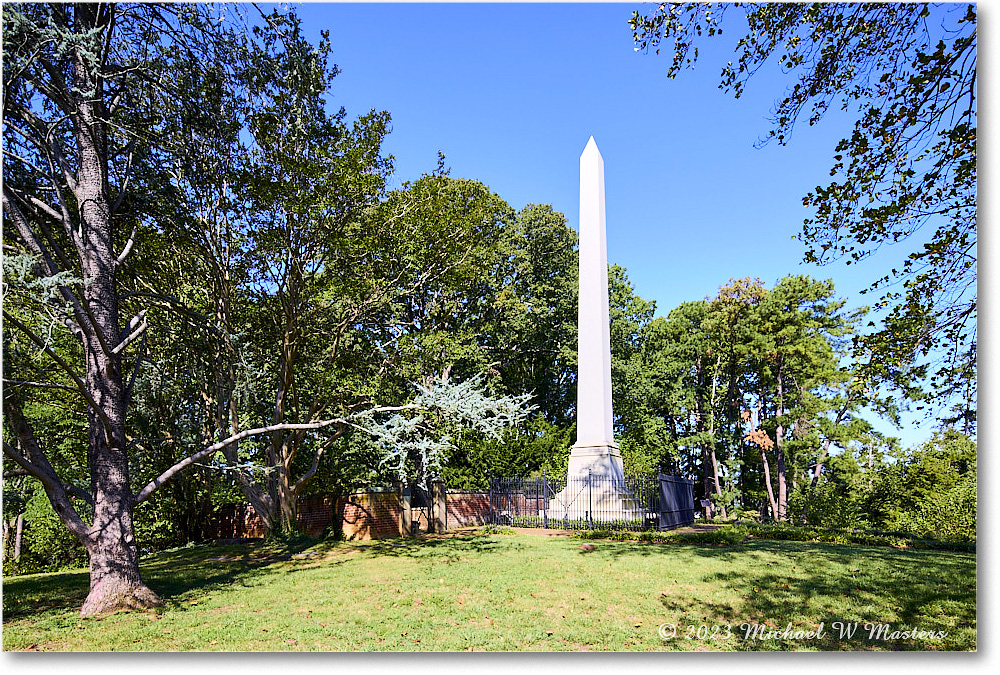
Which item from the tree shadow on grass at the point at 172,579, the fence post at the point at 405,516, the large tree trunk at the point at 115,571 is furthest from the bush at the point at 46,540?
the large tree trunk at the point at 115,571

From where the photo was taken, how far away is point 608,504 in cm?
1291

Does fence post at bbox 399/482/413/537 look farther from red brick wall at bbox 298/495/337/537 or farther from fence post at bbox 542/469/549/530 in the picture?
fence post at bbox 542/469/549/530

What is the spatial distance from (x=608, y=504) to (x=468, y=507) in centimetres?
636

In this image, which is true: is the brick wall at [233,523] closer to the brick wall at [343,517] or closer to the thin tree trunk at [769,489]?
the brick wall at [343,517]

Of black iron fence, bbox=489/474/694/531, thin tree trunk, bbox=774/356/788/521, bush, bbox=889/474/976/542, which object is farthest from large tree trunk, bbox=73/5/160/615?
thin tree trunk, bbox=774/356/788/521

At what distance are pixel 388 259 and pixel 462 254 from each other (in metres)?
1.84

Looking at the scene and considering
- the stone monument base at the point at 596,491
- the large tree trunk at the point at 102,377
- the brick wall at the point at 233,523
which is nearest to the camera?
the large tree trunk at the point at 102,377

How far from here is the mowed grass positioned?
482 cm

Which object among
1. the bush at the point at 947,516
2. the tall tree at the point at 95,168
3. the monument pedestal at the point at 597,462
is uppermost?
the tall tree at the point at 95,168

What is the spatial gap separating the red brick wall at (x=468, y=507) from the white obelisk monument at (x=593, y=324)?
17.0 feet

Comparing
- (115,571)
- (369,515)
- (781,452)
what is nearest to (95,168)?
(115,571)

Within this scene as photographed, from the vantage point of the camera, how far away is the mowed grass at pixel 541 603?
482cm

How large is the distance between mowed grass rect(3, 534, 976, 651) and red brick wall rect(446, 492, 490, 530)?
8.91m

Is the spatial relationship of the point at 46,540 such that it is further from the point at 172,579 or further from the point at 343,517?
the point at 172,579
